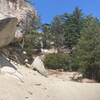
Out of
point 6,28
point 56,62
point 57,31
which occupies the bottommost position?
point 56,62

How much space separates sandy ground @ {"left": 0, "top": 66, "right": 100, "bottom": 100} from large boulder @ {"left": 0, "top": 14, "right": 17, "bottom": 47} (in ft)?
6.98

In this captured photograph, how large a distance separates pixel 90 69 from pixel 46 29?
2471cm

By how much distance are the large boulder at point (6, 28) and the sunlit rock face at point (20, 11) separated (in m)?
2.95

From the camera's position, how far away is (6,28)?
1631 cm

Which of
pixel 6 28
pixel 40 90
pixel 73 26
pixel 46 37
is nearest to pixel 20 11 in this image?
pixel 6 28

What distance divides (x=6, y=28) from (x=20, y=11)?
16.5 feet

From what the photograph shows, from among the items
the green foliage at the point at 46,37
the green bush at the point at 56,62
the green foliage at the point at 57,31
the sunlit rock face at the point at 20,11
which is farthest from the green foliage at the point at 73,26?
the sunlit rock face at the point at 20,11

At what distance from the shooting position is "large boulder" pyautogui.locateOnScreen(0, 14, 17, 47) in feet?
52.4

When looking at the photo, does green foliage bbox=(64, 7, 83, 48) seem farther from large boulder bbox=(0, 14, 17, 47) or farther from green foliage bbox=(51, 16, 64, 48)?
large boulder bbox=(0, 14, 17, 47)

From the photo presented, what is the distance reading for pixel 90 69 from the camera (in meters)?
29.8

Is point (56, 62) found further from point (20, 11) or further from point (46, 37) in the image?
point (20, 11)

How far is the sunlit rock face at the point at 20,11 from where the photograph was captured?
19944 mm

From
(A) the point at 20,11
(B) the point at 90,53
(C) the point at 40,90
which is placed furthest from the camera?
(B) the point at 90,53

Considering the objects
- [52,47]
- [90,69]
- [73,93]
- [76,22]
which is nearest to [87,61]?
[90,69]
